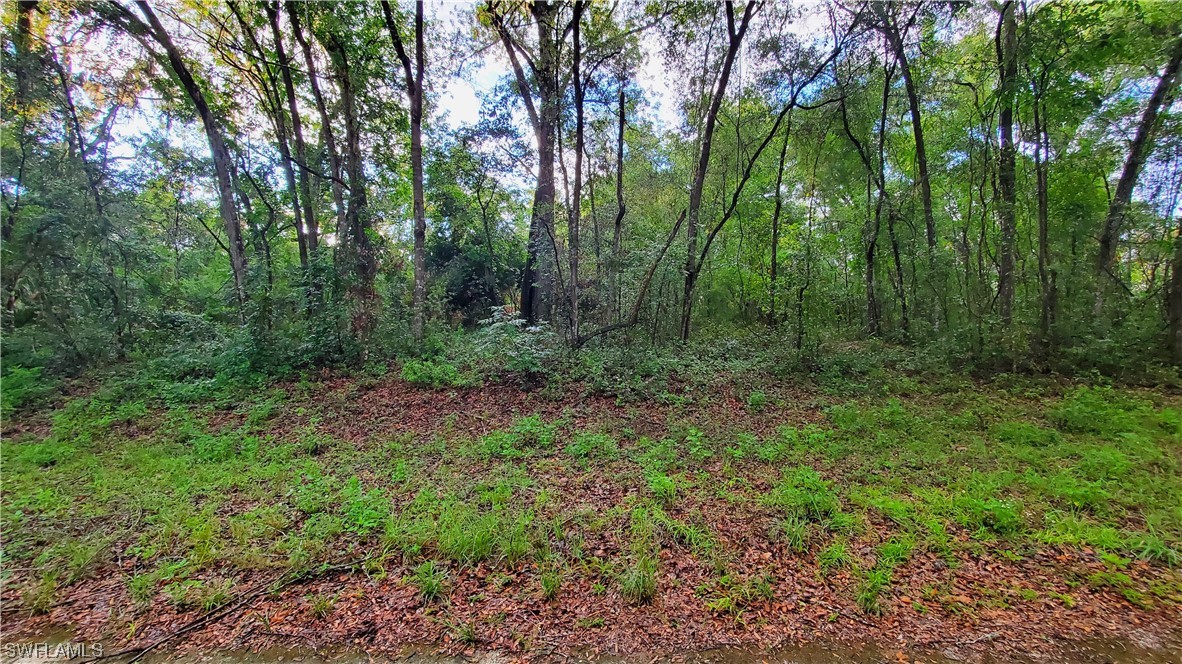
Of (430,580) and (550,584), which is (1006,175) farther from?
(430,580)

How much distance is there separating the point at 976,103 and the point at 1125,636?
1152 cm

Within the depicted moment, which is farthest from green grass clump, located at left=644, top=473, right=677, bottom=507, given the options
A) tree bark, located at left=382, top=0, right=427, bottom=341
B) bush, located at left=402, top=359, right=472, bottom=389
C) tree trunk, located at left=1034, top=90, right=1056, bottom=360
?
tree trunk, located at left=1034, top=90, right=1056, bottom=360

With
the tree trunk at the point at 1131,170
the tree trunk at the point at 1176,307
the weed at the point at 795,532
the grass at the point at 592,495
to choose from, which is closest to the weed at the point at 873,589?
the grass at the point at 592,495

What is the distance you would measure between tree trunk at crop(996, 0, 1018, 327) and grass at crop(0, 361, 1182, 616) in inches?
116

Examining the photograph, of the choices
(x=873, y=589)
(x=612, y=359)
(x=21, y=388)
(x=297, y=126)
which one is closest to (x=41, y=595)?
(x=873, y=589)

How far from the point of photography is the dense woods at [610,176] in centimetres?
768

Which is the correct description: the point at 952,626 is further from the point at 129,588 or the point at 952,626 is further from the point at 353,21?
the point at 353,21

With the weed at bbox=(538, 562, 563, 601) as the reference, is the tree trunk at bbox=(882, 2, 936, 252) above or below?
above

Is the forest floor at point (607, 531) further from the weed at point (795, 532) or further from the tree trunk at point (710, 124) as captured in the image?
the tree trunk at point (710, 124)

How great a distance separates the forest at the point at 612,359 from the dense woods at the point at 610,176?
0.29 feet

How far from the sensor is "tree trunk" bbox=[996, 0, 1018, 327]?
8.42m

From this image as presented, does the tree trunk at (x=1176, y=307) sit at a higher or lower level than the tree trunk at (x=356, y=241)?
lower

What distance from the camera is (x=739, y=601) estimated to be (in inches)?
116

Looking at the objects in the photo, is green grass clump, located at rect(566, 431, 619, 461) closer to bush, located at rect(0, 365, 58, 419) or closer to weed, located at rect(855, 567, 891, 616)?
weed, located at rect(855, 567, 891, 616)
